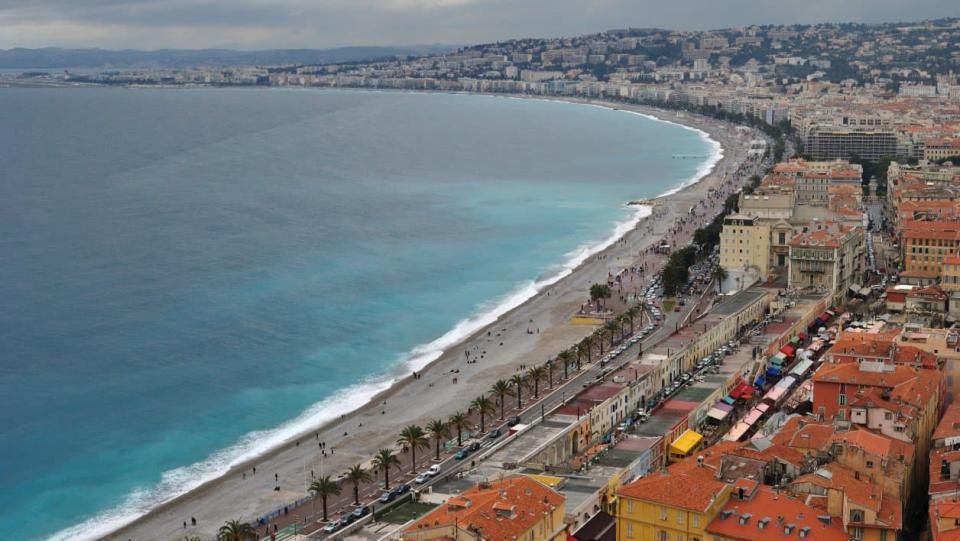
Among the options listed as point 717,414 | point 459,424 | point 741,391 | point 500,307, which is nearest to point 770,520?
point 717,414

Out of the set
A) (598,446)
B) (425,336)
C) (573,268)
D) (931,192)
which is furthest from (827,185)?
(598,446)

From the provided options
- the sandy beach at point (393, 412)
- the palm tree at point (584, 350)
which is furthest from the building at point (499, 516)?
the palm tree at point (584, 350)

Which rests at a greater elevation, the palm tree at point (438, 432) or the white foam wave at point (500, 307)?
the palm tree at point (438, 432)

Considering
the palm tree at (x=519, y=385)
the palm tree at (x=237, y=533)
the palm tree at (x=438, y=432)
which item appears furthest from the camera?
the palm tree at (x=519, y=385)

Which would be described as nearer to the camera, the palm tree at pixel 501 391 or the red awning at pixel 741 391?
the red awning at pixel 741 391

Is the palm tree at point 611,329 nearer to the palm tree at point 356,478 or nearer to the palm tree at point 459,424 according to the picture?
the palm tree at point 459,424

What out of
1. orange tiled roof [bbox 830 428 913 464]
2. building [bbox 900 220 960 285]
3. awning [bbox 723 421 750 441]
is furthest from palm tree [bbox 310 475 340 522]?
building [bbox 900 220 960 285]

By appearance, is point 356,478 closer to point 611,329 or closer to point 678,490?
point 678,490
